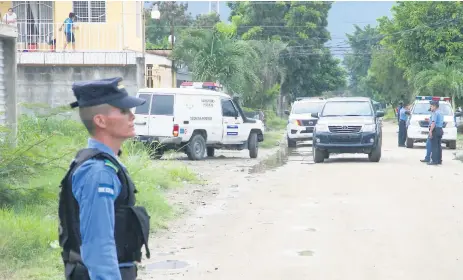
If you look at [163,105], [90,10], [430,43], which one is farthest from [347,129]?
[430,43]

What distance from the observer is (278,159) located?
26281 millimetres

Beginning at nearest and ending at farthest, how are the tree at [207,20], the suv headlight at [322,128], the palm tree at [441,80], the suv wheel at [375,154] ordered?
the suv headlight at [322,128], the suv wheel at [375,154], the palm tree at [441,80], the tree at [207,20]

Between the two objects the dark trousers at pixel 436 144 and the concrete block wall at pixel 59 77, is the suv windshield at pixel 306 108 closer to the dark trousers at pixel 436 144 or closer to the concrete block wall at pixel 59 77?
the concrete block wall at pixel 59 77

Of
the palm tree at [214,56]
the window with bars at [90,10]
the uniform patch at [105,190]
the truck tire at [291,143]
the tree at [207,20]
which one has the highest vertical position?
the tree at [207,20]

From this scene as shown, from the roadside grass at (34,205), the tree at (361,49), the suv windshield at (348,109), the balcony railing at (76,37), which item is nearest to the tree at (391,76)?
the balcony railing at (76,37)

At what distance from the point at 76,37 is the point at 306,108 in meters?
8.81

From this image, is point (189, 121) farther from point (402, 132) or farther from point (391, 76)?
point (391, 76)

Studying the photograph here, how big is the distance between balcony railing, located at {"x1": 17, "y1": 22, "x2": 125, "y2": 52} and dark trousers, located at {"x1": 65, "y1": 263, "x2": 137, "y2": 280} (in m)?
26.0

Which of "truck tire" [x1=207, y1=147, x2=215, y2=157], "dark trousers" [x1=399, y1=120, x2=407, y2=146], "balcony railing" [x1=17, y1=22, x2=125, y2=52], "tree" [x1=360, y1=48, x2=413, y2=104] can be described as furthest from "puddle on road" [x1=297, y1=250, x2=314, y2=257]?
"tree" [x1=360, y1=48, x2=413, y2=104]

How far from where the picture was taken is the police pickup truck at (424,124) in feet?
101

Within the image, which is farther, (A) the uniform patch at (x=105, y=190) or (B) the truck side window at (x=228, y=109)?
(B) the truck side window at (x=228, y=109)

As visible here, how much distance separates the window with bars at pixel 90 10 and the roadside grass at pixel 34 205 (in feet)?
58.6

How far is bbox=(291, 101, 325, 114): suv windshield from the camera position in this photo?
32978 millimetres

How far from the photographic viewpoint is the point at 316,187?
16922mm
